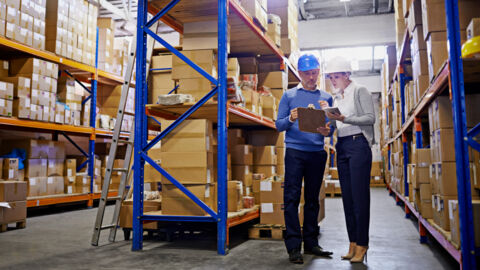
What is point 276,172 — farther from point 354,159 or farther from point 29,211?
point 29,211

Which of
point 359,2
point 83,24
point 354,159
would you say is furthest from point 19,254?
point 359,2

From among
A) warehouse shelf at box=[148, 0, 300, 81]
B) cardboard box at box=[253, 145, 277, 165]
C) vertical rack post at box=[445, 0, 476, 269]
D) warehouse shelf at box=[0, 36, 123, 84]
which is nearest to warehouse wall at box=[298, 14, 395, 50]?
warehouse shelf at box=[0, 36, 123, 84]

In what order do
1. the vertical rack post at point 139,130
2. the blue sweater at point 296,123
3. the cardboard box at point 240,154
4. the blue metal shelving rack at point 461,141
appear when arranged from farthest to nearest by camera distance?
1. the cardboard box at point 240,154
2. the vertical rack post at point 139,130
3. the blue sweater at point 296,123
4. the blue metal shelving rack at point 461,141

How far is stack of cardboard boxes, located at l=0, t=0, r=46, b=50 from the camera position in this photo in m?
6.62

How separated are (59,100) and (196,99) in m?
4.92

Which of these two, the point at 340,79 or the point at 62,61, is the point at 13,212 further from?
the point at 340,79

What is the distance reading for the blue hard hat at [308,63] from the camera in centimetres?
390

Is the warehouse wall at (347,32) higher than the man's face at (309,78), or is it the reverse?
the warehouse wall at (347,32)

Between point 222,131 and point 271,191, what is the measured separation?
1.36 meters

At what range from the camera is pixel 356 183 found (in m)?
3.56

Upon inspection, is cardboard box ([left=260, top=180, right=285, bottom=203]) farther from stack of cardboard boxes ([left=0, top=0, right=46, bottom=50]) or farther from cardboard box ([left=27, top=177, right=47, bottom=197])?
stack of cardboard boxes ([left=0, top=0, right=46, bottom=50])

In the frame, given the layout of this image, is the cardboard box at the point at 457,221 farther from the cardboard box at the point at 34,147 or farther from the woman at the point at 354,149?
the cardboard box at the point at 34,147

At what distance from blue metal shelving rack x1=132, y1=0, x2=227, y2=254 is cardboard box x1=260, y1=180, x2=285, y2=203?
1.13 metres

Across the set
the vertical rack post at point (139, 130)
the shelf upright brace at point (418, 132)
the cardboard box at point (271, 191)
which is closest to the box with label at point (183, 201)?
the vertical rack post at point (139, 130)
